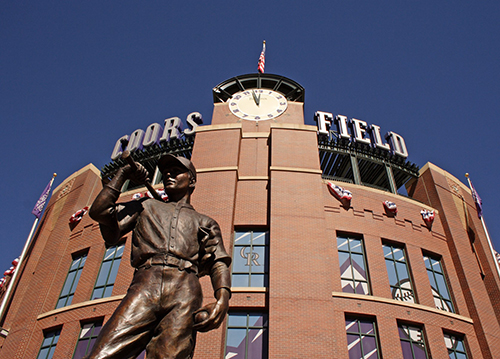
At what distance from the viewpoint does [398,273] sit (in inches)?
722

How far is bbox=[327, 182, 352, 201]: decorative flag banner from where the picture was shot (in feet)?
64.0

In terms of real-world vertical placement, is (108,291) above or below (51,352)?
above

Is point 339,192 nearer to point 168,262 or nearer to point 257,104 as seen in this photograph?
point 257,104

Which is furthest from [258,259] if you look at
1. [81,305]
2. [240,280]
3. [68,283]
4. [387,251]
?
[68,283]

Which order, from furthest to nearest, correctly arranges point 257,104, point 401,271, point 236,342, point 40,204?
1. point 257,104
2. point 40,204
3. point 401,271
4. point 236,342

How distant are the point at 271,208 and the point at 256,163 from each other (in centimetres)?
376

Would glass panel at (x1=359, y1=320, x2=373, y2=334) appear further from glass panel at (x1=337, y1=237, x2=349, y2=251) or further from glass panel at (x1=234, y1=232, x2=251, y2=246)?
glass panel at (x1=234, y1=232, x2=251, y2=246)

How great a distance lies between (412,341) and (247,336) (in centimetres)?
659

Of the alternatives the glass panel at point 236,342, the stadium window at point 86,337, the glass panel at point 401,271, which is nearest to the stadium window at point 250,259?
the glass panel at point 236,342

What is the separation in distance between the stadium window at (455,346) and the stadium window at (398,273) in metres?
1.95

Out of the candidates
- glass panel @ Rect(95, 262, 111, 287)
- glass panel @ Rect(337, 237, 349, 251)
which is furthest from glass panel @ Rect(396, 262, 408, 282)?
glass panel @ Rect(95, 262, 111, 287)

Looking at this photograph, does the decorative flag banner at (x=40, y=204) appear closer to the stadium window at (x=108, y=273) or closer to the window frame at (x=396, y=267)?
the stadium window at (x=108, y=273)

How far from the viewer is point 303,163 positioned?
2011cm

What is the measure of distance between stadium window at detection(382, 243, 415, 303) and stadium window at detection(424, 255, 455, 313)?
4.37 ft
